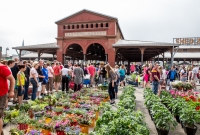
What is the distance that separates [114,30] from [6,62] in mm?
18893

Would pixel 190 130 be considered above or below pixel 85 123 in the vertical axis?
below

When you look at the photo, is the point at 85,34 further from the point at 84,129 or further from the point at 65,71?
the point at 84,129

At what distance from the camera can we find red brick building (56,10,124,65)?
23453mm

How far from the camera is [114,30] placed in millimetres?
23391

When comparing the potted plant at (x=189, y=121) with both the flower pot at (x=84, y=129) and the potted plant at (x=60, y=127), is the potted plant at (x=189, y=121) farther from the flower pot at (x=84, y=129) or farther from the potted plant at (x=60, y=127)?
the potted plant at (x=60, y=127)

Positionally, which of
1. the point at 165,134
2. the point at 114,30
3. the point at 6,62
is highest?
the point at 114,30

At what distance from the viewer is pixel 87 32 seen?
80.1 feet

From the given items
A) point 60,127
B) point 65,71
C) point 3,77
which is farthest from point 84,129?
point 65,71

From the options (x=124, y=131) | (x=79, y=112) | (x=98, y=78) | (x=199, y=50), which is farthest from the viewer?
(x=199, y=50)

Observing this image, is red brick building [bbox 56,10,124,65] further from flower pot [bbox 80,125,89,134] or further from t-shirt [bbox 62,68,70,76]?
flower pot [bbox 80,125,89,134]

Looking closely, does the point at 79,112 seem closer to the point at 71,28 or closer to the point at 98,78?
the point at 98,78

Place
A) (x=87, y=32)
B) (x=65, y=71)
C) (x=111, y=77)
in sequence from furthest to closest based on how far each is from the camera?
(x=87, y=32)
(x=65, y=71)
(x=111, y=77)

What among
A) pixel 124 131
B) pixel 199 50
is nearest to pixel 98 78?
pixel 124 131

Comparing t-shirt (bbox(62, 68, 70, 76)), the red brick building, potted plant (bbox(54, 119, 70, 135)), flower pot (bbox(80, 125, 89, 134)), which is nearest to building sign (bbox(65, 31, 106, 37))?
the red brick building
